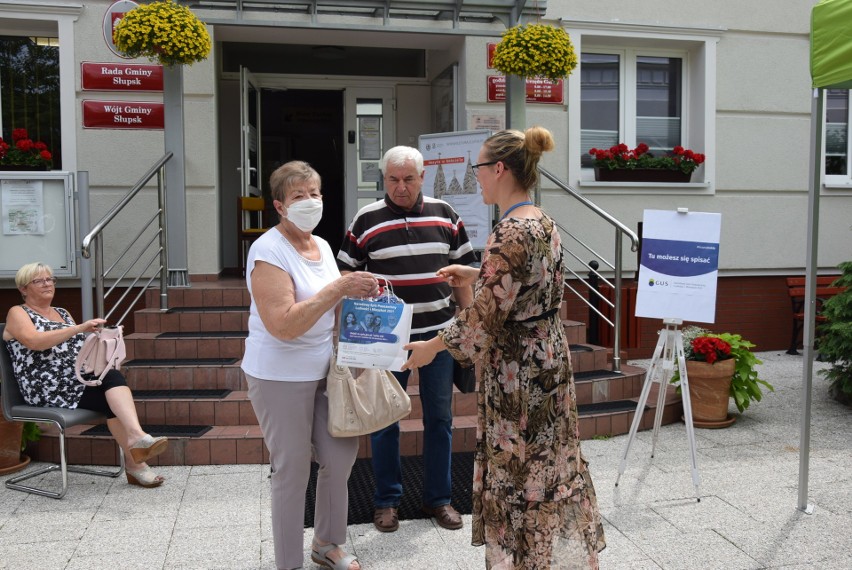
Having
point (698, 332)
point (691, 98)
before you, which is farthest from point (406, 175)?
point (691, 98)

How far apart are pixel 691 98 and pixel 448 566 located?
21.4 feet

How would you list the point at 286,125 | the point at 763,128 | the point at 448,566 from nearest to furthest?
the point at 448,566, the point at 763,128, the point at 286,125

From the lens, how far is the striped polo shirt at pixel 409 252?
153 inches

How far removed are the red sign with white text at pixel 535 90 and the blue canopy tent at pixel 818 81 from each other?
3903mm

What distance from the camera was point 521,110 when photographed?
6945mm

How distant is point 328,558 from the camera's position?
3.41 metres

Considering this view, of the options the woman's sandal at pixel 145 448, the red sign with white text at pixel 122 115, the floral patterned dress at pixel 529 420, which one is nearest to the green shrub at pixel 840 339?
the floral patterned dress at pixel 529 420

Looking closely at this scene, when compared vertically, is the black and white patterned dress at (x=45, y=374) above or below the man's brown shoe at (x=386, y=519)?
above

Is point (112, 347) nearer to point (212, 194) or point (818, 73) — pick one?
point (212, 194)

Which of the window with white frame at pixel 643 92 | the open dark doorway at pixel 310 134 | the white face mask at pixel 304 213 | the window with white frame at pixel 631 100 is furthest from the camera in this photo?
the open dark doorway at pixel 310 134

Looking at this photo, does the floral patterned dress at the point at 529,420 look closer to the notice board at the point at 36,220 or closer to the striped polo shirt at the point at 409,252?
the striped polo shirt at the point at 409,252

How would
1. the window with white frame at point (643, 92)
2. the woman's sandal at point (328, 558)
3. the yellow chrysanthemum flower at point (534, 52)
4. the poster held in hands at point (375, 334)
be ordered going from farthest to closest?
the window with white frame at point (643, 92) → the yellow chrysanthemum flower at point (534, 52) → the woman's sandal at point (328, 558) → the poster held in hands at point (375, 334)

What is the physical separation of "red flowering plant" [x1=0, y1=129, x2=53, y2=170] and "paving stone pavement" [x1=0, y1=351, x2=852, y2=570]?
3235 millimetres

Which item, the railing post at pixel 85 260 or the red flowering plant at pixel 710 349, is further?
the red flowering plant at pixel 710 349
